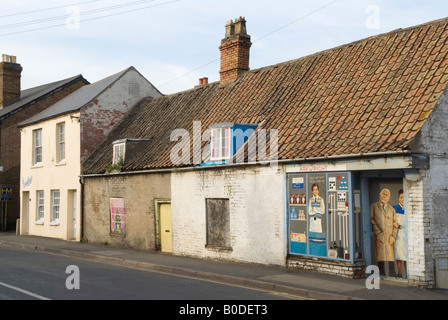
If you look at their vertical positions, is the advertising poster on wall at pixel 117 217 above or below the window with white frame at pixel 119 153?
Answer: below

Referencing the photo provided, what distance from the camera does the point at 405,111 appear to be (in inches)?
472

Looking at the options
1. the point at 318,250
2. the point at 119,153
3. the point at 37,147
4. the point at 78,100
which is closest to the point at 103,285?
the point at 318,250

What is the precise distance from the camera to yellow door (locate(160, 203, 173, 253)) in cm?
1839

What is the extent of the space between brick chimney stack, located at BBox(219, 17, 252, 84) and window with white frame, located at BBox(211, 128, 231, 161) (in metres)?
4.74

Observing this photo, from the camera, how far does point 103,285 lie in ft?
37.1

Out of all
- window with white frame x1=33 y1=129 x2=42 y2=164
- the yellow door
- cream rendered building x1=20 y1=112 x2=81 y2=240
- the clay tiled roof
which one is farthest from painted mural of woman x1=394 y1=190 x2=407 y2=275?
window with white frame x1=33 y1=129 x2=42 y2=164

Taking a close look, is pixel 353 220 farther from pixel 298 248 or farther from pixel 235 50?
pixel 235 50

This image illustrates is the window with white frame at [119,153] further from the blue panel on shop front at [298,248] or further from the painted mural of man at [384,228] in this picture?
the painted mural of man at [384,228]

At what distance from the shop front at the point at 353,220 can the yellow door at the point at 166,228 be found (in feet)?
20.9

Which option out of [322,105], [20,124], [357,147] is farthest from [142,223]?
[20,124]

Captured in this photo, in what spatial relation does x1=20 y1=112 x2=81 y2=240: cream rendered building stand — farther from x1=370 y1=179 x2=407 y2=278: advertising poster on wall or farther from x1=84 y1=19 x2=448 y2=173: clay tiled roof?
x1=370 y1=179 x2=407 y2=278: advertising poster on wall

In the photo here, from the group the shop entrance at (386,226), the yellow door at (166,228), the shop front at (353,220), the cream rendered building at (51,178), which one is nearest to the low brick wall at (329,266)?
the shop front at (353,220)

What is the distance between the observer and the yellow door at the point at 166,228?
1839 centimetres

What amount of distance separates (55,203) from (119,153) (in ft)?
23.4
